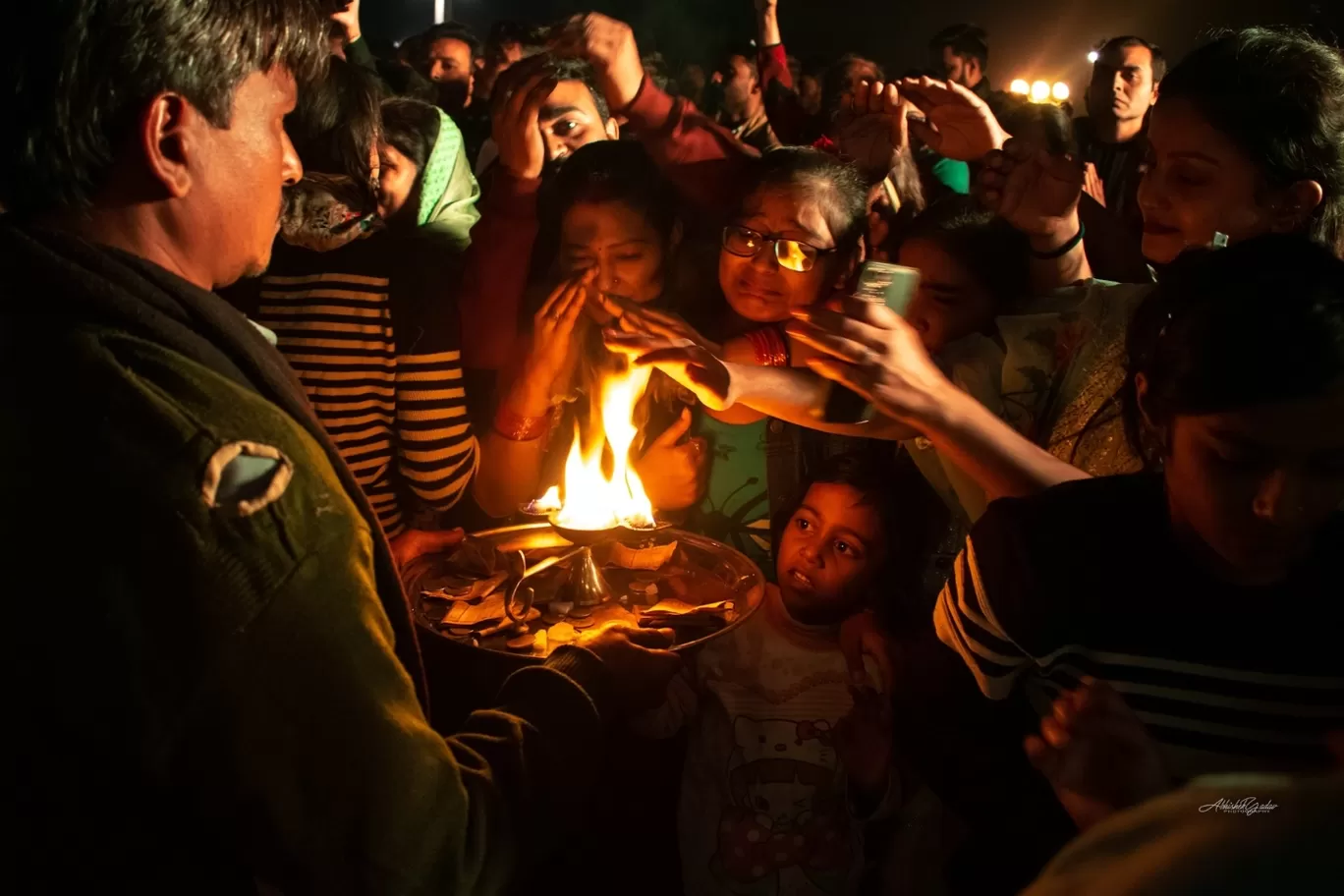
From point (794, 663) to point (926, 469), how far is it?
0.80m

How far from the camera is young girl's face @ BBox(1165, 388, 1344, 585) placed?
1.50 meters

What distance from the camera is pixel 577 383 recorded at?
10.5 feet

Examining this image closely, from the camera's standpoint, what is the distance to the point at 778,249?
2.97m

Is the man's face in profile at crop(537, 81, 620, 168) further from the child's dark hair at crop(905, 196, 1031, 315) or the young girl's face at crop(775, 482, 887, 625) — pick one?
the young girl's face at crop(775, 482, 887, 625)

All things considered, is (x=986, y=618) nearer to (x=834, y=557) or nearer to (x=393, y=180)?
(x=834, y=557)

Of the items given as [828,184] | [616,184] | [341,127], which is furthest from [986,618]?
[341,127]

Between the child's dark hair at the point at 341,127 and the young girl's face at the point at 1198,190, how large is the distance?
2559mm

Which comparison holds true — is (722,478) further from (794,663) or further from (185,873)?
(185,873)

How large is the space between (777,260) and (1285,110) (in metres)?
1.43

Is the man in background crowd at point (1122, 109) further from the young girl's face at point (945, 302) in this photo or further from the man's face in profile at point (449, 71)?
the man's face in profile at point (449, 71)

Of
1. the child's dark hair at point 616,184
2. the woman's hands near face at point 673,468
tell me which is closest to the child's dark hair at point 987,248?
the child's dark hair at point 616,184

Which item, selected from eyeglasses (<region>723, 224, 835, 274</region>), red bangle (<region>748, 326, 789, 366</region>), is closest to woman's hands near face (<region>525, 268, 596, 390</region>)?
eyeglasses (<region>723, 224, 835, 274</region>)

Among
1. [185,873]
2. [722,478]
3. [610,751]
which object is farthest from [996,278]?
[185,873]
